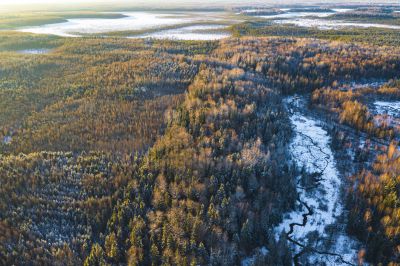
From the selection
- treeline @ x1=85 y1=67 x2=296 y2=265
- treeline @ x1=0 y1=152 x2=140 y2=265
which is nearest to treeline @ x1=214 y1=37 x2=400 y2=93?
treeline @ x1=85 y1=67 x2=296 y2=265

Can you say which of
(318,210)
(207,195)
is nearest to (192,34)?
(207,195)

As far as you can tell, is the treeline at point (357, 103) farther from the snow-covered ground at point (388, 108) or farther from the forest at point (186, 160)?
the snow-covered ground at point (388, 108)

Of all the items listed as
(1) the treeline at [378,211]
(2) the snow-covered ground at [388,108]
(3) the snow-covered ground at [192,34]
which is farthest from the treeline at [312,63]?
(3) the snow-covered ground at [192,34]

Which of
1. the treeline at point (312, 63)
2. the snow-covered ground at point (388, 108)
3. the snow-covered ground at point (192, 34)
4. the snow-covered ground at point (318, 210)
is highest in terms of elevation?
Answer: the snow-covered ground at point (192, 34)

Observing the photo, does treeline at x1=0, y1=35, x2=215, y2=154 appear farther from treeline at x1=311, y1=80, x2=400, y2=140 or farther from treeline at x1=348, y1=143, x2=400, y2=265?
treeline at x1=311, y1=80, x2=400, y2=140

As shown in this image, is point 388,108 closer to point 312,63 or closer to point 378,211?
point 312,63

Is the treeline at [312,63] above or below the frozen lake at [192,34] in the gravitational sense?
below
